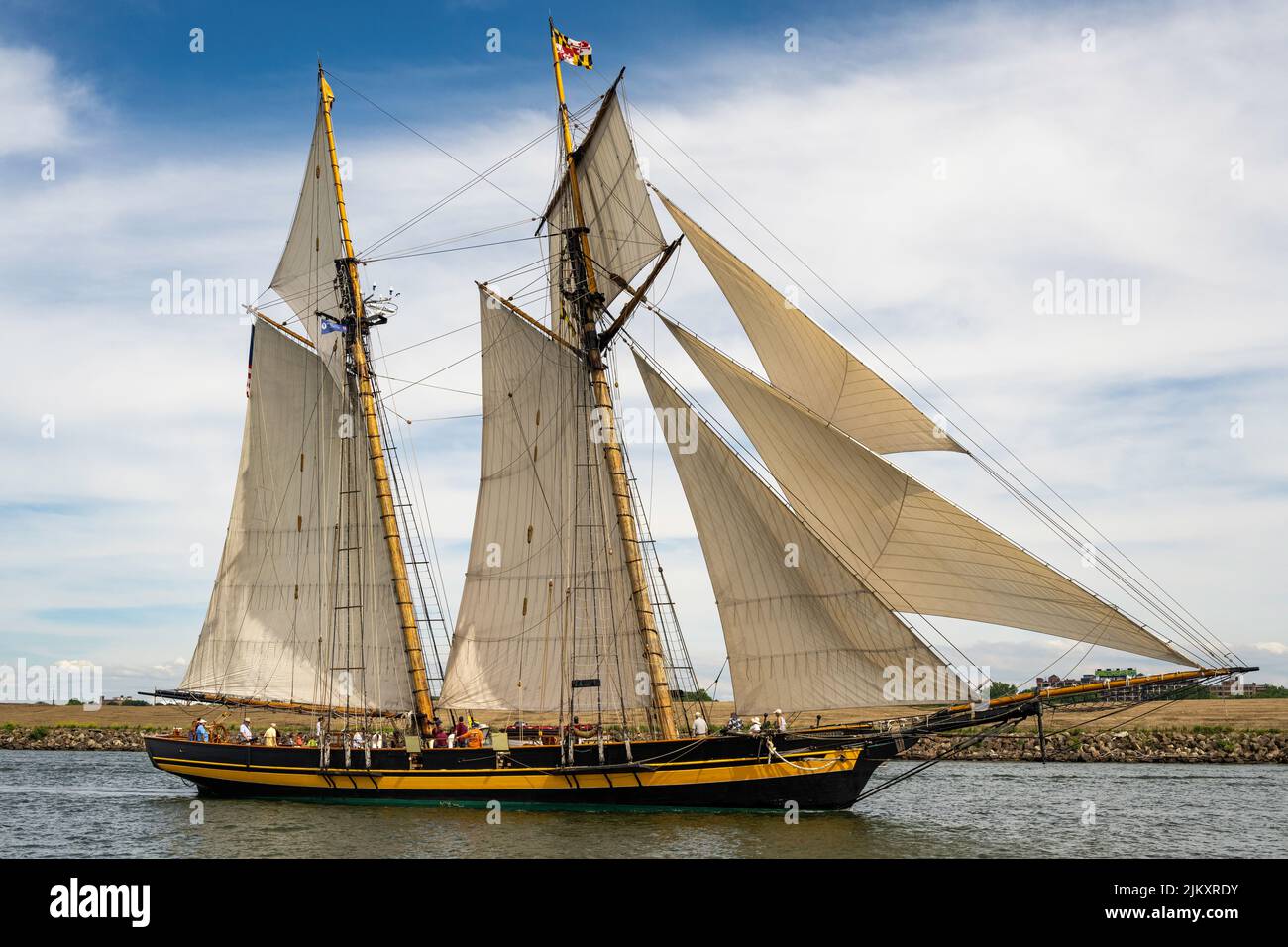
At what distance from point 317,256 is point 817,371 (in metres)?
28.7

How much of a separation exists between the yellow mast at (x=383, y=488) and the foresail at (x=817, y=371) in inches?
741

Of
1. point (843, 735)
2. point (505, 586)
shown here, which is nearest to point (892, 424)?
point (843, 735)

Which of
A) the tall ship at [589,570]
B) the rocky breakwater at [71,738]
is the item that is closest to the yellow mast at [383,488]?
the tall ship at [589,570]

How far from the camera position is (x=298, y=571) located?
165 feet

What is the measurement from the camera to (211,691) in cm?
5088

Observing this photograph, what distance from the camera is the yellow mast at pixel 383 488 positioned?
1892 inches

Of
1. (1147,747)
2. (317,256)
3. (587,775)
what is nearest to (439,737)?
(587,775)

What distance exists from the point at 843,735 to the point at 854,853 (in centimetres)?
866

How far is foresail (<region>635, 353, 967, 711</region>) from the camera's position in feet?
112

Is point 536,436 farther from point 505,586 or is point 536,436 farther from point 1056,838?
point 1056,838

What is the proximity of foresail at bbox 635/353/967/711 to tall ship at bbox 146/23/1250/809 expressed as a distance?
3.6 inches
